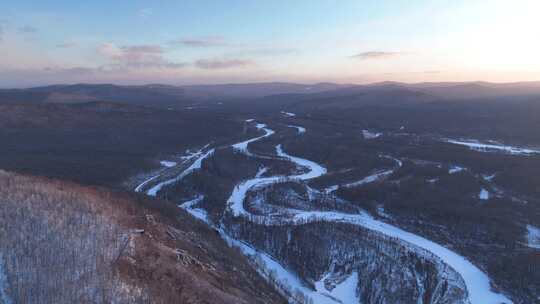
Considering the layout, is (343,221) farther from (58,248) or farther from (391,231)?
(58,248)

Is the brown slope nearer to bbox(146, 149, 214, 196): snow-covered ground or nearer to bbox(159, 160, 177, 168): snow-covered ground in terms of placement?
bbox(146, 149, 214, 196): snow-covered ground

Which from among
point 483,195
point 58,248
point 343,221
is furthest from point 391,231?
point 58,248

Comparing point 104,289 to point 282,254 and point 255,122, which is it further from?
point 255,122

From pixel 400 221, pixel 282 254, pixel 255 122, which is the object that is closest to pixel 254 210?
pixel 282 254

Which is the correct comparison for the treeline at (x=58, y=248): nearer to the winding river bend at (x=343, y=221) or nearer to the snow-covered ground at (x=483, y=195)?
the winding river bend at (x=343, y=221)

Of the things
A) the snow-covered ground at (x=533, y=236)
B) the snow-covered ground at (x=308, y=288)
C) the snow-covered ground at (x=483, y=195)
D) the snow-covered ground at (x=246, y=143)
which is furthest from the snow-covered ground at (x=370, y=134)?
the snow-covered ground at (x=308, y=288)

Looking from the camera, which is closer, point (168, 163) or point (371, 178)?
point (371, 178)
